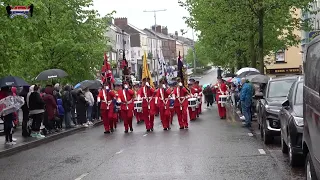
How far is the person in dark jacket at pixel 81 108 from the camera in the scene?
78.7 ft

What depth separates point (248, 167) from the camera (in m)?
11.1

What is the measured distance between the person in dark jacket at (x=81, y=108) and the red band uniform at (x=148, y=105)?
3628 millimetres

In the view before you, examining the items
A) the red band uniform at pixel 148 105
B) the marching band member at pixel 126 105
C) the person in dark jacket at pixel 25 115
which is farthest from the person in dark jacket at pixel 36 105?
the red band uniform at pixel 148 105

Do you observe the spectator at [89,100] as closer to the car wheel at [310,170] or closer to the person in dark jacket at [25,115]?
the person in dark jacket at [25,115]

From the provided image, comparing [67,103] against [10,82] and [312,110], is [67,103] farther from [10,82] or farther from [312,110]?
[312,110]

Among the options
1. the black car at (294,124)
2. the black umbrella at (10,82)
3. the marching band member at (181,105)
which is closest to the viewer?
the black car at (294,124)

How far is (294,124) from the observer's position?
1029 centimetres

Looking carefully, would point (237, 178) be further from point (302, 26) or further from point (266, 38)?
point (266, 38)

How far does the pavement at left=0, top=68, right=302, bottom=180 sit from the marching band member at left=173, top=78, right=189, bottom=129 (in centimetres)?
206

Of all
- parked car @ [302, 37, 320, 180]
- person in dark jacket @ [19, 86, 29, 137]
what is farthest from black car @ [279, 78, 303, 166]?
person in dark jacket @ [19, 86, 29, 137]

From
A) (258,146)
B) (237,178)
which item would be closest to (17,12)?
(258,146)

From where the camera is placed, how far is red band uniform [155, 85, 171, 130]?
20.6 m

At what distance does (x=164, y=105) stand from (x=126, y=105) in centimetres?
144

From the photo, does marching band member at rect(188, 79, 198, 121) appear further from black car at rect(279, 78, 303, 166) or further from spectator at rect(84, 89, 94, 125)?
black car at rect(279, 78, 303, 166)
